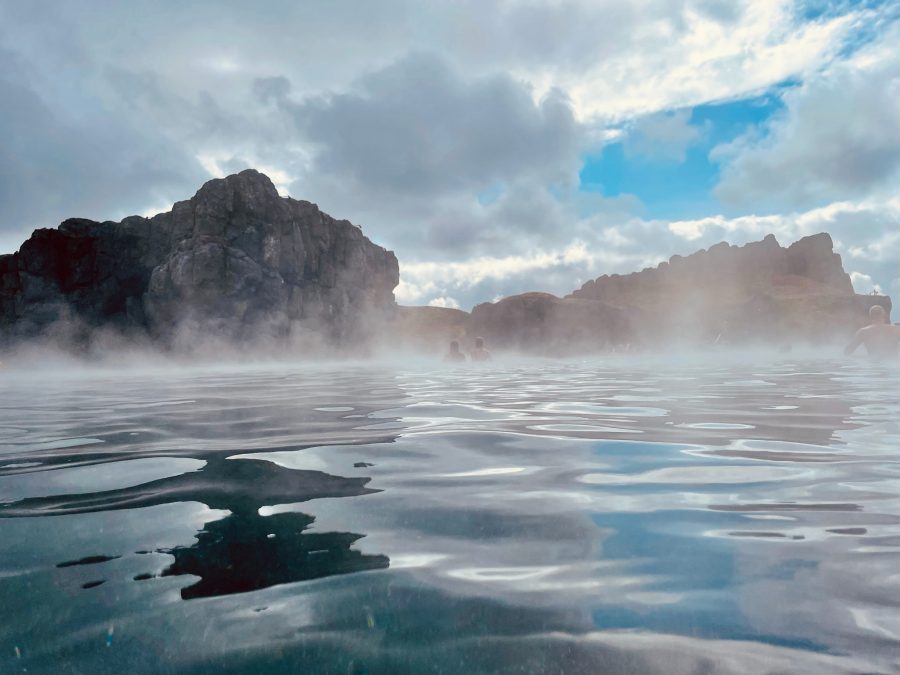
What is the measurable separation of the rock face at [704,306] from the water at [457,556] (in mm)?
70628

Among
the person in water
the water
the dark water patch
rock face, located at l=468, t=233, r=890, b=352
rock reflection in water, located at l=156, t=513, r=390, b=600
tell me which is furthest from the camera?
rock face, located at l=468, t=233, r=890, b=352

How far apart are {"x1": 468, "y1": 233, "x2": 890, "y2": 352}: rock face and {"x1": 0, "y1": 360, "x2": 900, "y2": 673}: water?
2781 inches

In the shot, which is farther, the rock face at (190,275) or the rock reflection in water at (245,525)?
the rock face at (190,275)

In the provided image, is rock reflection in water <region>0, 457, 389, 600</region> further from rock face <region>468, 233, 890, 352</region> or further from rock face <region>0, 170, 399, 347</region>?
rock face <region>468, 233, 890, 352</region>

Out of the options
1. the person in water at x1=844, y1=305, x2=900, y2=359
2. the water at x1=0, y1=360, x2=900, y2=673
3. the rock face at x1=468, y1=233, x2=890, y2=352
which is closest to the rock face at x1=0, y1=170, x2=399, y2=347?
the rock face at x1=468, y1=233, x2=890, y2=352

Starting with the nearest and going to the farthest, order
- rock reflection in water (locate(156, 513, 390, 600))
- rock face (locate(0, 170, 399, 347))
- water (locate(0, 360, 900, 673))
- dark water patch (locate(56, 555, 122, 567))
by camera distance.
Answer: water (locate(0, 360, 900, 673)), rock reflection in water (locate(156, 513, 390, 600)), dark water patch (locate(56, 555, 122, 567)), rock face (locate(0, 170, 399, 347))

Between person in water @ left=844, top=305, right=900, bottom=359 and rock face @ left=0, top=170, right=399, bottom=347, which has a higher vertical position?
rock face @ left=0, top=170, right=399, bottom=347

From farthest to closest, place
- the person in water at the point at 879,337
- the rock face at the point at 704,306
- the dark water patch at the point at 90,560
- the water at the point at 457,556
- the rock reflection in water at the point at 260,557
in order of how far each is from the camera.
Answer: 1. the rock face at the point at 704,306
2. the person in water at the point at 879,337
3. the dark water patch at the point at 90,560
4. the rock reflection in water at the point at 260,557
5. the water at the point at 457,556

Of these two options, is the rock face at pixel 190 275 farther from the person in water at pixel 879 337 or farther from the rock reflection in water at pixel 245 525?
the rock reflection in water at pixel 245 525

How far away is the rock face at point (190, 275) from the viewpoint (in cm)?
4625

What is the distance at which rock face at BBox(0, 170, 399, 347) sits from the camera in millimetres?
46250

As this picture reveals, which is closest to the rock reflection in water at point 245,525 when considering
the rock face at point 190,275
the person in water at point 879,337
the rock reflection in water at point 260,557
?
the rock reflection in water at point 260,557

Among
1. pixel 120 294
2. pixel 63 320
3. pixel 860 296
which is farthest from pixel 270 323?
pixel 860 296

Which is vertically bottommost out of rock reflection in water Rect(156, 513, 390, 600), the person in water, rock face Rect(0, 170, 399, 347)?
rock reflection in water Rect(156, 513, 390, 600)
